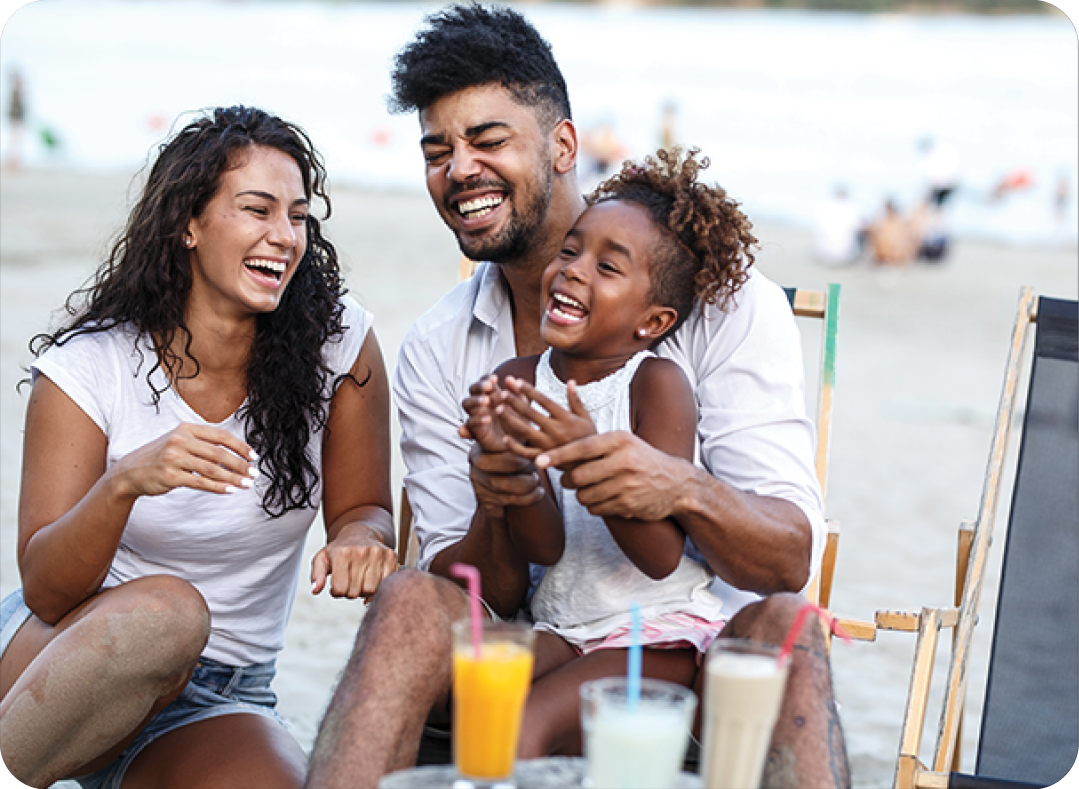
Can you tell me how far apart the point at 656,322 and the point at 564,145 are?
2.58 feet

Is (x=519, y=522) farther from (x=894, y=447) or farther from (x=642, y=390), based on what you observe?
(x=894, y=447)

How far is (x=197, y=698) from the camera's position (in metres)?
3.02

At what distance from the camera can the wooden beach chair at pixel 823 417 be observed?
3414mm

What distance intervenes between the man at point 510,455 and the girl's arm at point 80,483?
46cm

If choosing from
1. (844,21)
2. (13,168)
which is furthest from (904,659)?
(844,21)

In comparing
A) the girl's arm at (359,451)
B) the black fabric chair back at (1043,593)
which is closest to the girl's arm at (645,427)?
the girl's arm at (359,451)

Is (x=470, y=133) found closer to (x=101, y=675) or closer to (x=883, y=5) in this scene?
(x=101, y=675)

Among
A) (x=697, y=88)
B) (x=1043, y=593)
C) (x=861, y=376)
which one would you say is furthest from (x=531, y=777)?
(x=697, y=88)

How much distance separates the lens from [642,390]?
274 centimetres

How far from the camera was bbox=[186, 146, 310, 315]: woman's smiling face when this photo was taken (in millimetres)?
3025

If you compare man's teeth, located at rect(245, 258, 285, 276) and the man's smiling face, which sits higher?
the man's smiling face

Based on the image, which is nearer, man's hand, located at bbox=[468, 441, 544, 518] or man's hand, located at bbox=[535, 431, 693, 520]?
man's hand, located at bbox=[535, 431, 693, 520]

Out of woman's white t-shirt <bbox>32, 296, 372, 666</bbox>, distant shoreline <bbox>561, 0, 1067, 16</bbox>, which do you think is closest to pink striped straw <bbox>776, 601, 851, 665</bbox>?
woman's white t-shirt <bbox>32, 296, 372, 666</bbox>

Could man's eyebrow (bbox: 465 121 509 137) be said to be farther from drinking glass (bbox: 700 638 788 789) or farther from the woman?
drinking glass (bbox: 700 638 788 789)
